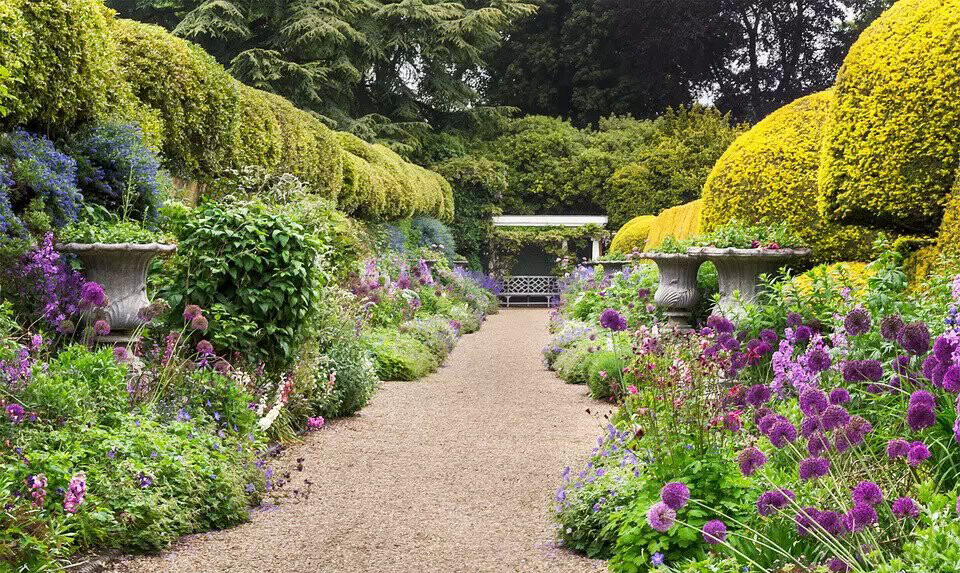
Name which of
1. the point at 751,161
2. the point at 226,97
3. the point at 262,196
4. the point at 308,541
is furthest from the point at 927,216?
the point at 226,97

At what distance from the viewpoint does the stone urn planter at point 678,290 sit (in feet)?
29.7

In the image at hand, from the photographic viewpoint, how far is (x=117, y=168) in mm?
6469

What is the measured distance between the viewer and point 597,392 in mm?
8203

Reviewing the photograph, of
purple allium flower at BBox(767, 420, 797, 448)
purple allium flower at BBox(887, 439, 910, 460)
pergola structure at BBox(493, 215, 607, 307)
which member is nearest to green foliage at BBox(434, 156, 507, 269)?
pergola structure at BBox(493, 215, 607, 307)

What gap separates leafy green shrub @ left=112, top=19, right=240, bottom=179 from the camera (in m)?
7.63

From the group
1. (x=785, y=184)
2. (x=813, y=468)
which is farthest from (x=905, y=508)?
(x=785, y=184)

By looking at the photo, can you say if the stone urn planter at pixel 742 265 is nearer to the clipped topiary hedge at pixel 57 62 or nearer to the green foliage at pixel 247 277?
the green foliage at pixel 247 277

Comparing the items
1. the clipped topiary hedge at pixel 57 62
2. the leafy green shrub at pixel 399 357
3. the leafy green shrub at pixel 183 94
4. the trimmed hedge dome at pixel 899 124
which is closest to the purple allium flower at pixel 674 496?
the clipped topiary hedge at pixel 57 62

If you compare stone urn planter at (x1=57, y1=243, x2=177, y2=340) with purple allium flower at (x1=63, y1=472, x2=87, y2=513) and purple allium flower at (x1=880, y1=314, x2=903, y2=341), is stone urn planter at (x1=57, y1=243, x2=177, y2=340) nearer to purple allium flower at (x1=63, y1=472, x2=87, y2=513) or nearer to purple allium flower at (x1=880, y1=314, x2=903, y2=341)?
purple allium flower at (x1=63, y1=472, x2=87, y2=513)

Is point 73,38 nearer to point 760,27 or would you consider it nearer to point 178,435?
point 178,435

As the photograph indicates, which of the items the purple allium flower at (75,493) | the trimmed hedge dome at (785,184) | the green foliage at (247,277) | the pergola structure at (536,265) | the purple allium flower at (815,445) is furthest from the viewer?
the pergola structure at (536,265)

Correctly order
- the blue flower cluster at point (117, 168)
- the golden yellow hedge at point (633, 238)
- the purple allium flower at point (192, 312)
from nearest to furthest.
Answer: the purple allium flower at point (192, 312)
the blue flower cluster at point (117, 168)
the golden yellow hedge at point (633, 238)

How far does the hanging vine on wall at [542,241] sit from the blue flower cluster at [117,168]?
19783 millimetres

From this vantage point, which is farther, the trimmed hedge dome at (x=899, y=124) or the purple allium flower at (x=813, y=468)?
the trimmed hedge dome at (x=899, y=124)
